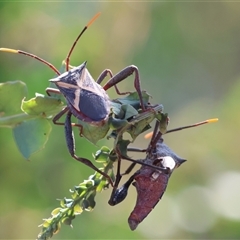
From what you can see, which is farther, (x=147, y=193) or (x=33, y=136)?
(x=33, y=136)

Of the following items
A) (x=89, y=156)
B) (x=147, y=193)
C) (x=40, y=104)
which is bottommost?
(x=89, y=156)

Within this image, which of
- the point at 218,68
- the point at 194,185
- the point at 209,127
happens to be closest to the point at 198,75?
the point at 218,68

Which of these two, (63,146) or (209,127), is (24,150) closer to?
(63,146)

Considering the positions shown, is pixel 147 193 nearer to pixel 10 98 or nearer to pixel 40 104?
pixel 40 104

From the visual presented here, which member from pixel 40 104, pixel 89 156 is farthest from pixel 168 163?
pixel 89 156

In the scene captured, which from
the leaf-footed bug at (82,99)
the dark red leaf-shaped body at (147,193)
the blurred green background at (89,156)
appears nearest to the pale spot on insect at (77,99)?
the leaf-footed bug at (82,99)

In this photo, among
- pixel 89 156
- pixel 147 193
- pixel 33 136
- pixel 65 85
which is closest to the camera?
pixel 147 193

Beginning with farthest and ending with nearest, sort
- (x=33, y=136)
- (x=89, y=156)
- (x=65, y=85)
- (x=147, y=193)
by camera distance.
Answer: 1. (x=89, y=156)
2. (x=33, y=136)
3. (x=65, y=85)
4. (x=147, y=193)
